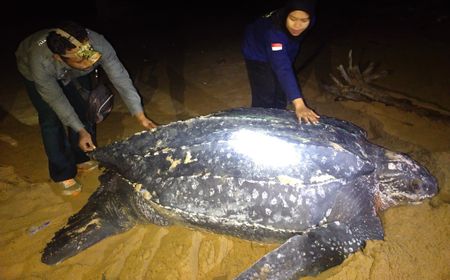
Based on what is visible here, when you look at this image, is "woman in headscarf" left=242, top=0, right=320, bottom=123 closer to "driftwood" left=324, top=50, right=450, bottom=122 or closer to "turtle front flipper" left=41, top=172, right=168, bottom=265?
"driftwood" left=324, top=50, right=450, bottom=122

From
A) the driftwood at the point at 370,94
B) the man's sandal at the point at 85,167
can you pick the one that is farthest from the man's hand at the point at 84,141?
the driftwood at the point at 370,94

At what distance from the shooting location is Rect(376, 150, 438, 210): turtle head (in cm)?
199

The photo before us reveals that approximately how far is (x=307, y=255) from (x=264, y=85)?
1.53m

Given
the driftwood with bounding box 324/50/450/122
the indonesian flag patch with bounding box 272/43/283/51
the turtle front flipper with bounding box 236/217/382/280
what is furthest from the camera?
the driftwood with bounding box 324/50/450/122

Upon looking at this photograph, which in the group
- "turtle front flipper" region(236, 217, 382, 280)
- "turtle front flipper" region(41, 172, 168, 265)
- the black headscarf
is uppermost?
the black headscarf

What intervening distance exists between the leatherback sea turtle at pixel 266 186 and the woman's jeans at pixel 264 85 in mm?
702

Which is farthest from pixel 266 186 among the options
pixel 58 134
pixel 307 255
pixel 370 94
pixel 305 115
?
pixel 370 94

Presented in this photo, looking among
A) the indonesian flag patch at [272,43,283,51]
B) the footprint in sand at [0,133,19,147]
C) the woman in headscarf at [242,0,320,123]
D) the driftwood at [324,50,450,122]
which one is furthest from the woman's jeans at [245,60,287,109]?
the footprint in sand at [0,133,19,147]

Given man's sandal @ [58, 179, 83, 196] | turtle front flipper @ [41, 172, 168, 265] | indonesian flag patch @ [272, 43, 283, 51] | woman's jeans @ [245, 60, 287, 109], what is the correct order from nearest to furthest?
turtle front flipper @ [41, 172, 168, 265]
indonesian flag patch @ [272, 43, 283, 51]
man's sandal @ [58, 179, 83, 196]
woman's jeans @ [245, 60, 287, 109]

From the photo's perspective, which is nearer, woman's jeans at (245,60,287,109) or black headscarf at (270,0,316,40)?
black headscarf at (270,0,316,40)

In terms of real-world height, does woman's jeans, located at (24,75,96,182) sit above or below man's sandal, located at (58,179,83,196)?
above

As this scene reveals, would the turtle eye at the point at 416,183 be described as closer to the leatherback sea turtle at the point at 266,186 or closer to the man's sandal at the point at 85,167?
the leatherback sea turtle at the point at 266,186

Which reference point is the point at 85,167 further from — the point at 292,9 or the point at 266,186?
the point at 292,9

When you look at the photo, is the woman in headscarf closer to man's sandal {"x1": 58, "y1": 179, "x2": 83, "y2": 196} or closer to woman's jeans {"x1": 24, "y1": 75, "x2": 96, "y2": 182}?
woman's jeans {"x1": 24, "y1": 75, "x2": 96, "y2": 182}
